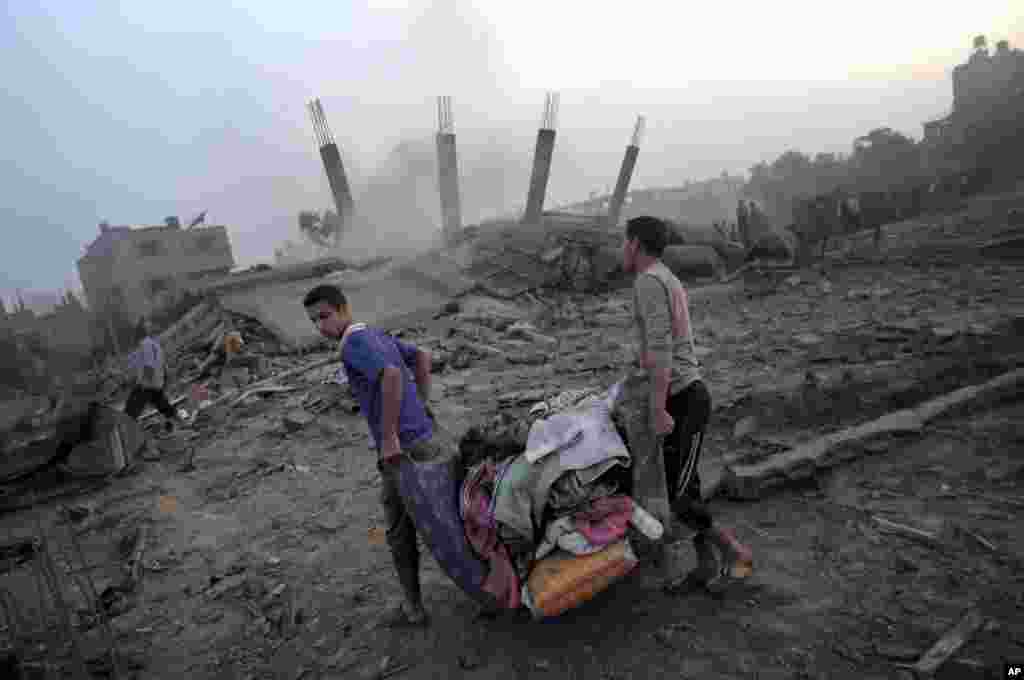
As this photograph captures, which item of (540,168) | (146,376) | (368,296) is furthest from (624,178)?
(146,376)

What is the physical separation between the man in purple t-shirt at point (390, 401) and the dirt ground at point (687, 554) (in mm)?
478

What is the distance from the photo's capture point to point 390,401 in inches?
108

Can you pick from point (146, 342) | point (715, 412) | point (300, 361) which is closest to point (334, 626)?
point (715, 412)

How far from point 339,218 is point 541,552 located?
2188 cm

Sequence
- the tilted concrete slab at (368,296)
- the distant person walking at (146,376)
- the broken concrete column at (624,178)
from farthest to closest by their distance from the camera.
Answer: the broken concrete column at (624,178), the tilted concrete slab at (368,296), the distant person walking at (146,376)

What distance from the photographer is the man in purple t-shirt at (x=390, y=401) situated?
2766 mm

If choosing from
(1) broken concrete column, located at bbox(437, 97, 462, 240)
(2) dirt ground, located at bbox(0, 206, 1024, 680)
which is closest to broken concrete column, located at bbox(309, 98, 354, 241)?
(1) broken concrete column, located at bbox(437, 97, 462, 240)

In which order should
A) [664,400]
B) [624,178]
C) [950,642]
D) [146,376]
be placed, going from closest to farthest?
[950,642]
[664,400]
[146,376]
[624,178]

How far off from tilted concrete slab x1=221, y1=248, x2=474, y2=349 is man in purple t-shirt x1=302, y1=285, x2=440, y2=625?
32.2ft

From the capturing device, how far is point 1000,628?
8.13 ft

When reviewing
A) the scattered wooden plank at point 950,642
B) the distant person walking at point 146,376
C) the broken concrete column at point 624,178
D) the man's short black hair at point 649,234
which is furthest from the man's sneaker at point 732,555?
the broken concrete column at point 624,178

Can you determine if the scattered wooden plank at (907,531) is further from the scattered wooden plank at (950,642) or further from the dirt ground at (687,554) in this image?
the scattered wooden plank at (950,642)

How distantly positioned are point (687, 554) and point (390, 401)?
2.14 metres

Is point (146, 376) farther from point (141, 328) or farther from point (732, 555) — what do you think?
point (732, 555)
